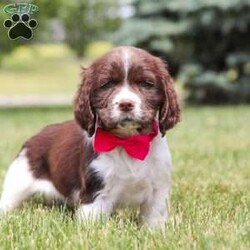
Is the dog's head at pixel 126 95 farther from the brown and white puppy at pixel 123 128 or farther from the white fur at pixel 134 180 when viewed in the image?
the white fur at pixel 134 180

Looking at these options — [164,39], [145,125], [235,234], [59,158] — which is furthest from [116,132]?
[164,39]

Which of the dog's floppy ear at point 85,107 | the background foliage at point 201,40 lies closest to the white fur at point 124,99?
the dog's floppy ear at point 85,107

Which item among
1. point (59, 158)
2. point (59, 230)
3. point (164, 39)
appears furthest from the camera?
point (164, 39)

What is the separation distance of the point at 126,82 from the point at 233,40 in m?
13.3

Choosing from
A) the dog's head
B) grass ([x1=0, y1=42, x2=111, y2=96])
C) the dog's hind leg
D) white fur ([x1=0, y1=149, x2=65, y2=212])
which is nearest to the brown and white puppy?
the dog's head

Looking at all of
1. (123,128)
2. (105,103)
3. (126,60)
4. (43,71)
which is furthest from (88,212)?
(43,71)

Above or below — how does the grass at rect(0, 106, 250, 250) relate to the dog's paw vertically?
below

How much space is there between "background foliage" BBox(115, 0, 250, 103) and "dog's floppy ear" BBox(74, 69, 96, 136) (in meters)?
12.0

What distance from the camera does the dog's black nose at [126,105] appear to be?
4352 mm

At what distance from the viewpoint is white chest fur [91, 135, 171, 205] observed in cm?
480

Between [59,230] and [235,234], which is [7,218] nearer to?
Answer: [59,230]

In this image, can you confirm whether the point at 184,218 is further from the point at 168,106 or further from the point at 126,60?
the point at 126,60

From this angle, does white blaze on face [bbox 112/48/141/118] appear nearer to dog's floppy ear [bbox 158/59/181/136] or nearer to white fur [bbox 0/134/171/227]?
dog's floppy ear [bbox 158/59/181/136]

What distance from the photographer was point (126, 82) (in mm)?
4539
